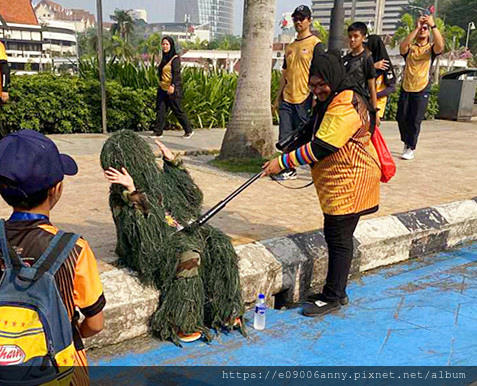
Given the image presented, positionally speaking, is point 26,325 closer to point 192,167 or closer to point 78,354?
point 78,354

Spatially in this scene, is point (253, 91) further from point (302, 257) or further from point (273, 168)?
point (273, 168)

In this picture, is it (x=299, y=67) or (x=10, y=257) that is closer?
(x=10, y=257)

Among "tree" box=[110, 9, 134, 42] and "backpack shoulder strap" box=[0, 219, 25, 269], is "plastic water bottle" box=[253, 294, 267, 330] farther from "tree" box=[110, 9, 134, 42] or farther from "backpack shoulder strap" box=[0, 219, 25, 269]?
"tree" box=[110, 9, 134, 42]

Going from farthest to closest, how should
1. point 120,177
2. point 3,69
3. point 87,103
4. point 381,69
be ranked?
Answer: point 87,103, point 381,69, point 3,69, point 120,177

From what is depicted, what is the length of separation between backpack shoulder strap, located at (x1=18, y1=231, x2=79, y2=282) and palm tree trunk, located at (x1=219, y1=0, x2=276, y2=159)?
5454mm

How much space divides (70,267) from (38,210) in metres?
0.22

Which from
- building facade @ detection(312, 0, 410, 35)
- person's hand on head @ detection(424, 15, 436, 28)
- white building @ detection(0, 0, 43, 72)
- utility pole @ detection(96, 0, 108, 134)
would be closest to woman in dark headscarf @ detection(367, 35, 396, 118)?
person's hand on head @ detection(424, 15, 436, 28)

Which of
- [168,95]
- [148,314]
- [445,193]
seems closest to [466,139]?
[445,193]

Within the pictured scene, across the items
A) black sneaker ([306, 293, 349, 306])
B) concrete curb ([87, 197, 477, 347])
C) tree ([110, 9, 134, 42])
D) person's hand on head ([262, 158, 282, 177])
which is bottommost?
black sneaker ([306, 293, 349, 306])

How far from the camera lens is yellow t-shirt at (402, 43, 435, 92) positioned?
7.61 meters

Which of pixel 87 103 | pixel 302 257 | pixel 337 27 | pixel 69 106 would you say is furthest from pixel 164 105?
pixel 302 257

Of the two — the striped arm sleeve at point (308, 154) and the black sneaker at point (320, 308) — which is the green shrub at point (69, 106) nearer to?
the striped arm sleeve at point (308, 154)

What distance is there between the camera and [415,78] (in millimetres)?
7730

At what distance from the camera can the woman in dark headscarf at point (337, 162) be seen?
3.26m
